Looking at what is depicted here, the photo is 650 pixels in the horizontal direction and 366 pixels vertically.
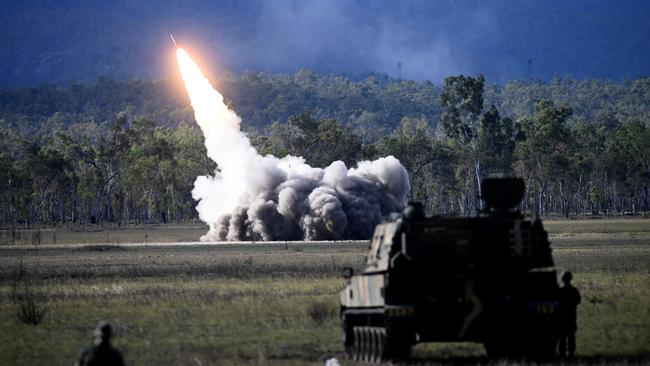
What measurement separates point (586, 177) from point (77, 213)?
6143 cm

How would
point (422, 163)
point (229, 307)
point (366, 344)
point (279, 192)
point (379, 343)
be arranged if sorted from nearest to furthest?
point (379, 343) → point (366, 344) → point (229, 307) → point (279, 192) → point (422, 163)

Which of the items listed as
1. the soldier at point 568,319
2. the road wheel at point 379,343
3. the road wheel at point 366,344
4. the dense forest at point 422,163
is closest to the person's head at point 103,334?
the road wheel at point 379,343

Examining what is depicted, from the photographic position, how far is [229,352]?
26016mm

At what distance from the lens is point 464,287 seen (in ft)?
75.5

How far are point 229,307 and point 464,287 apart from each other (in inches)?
573

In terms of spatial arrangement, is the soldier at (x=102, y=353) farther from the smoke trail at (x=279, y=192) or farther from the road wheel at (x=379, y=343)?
the smoke trail at (x=279, y=192)

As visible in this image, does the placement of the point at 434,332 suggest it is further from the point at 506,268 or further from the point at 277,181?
the point at 277,181

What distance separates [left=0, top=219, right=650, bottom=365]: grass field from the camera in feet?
85.4

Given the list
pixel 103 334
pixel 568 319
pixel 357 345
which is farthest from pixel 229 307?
pixel 103 334

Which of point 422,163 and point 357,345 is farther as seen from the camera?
point 422,163

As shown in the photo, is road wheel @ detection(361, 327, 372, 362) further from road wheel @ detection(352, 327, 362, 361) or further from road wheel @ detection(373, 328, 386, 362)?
road wheel @ detection(373, 328, 386, 362)

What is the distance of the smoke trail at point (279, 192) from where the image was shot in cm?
8256

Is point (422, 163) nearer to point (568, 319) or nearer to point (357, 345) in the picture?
point (357, 345)

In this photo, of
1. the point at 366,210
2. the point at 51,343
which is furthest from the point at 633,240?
the point at 51,343
